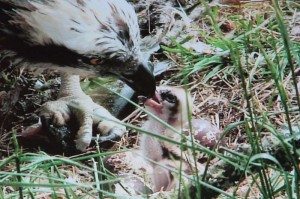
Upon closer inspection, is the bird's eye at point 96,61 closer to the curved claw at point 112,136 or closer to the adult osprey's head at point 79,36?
the adult osprey's head at point 79,36

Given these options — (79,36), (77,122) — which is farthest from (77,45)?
(77,122)

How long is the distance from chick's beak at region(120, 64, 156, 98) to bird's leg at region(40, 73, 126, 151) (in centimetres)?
6

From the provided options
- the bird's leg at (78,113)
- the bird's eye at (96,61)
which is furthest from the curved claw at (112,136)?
the bird's eye at (96,61)

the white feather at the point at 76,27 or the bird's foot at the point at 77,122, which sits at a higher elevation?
the white feather at the point at 76,27

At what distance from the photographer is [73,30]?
98 centimetres

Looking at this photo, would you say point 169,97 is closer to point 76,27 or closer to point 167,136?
point 167,136

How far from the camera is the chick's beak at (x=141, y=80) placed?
99cm

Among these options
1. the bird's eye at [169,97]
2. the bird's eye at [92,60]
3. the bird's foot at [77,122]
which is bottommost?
the bird's foot at [77,122]

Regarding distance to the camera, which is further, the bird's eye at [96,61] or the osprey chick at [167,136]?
the bird's eye at [96,61]

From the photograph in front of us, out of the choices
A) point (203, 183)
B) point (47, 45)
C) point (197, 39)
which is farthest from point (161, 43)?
point (203, 183)

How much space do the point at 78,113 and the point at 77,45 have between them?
0.37 ft

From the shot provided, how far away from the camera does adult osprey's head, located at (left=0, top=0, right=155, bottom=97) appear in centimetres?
98

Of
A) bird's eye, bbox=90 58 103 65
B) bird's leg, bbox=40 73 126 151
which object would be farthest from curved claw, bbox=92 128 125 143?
bird's eye, bbox=90 58 103 65

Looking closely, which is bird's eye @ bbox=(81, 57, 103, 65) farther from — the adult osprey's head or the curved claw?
the curved claw
